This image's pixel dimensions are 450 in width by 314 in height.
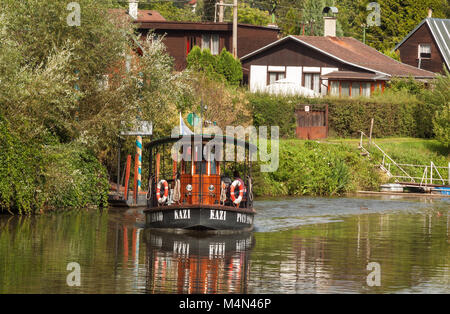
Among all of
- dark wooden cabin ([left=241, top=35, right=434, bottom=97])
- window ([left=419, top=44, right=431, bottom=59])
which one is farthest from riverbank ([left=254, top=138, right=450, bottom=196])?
window ([left=419, top=44, right=431, bottom=59])

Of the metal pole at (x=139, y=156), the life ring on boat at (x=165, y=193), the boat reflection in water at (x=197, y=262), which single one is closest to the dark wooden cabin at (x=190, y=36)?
the metal pole at (x=139, y=156)

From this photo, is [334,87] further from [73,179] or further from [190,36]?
[73,179]

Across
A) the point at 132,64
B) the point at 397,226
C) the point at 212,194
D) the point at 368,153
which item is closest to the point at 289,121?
the point at 368,153

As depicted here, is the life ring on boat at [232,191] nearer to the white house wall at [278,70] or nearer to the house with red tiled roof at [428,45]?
the white house wall at [278,70]

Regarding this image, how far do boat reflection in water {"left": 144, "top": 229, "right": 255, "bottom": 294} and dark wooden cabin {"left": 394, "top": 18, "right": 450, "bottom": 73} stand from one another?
55110 millimetres

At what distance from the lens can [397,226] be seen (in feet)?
117

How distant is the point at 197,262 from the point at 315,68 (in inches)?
2015

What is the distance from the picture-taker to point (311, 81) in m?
74.5

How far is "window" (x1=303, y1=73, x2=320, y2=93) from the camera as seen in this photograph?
7438cm

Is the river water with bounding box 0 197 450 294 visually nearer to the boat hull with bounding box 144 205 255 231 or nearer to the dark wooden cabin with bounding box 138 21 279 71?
the boat hull with bounding box 144 205 255 231

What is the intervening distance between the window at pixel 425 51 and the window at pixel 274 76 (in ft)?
55.1

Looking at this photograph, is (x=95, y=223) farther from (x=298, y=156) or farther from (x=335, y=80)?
(x=335, y=80)

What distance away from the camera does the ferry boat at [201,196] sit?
2956cm

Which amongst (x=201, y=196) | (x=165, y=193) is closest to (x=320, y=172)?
(x=165, y=193)
